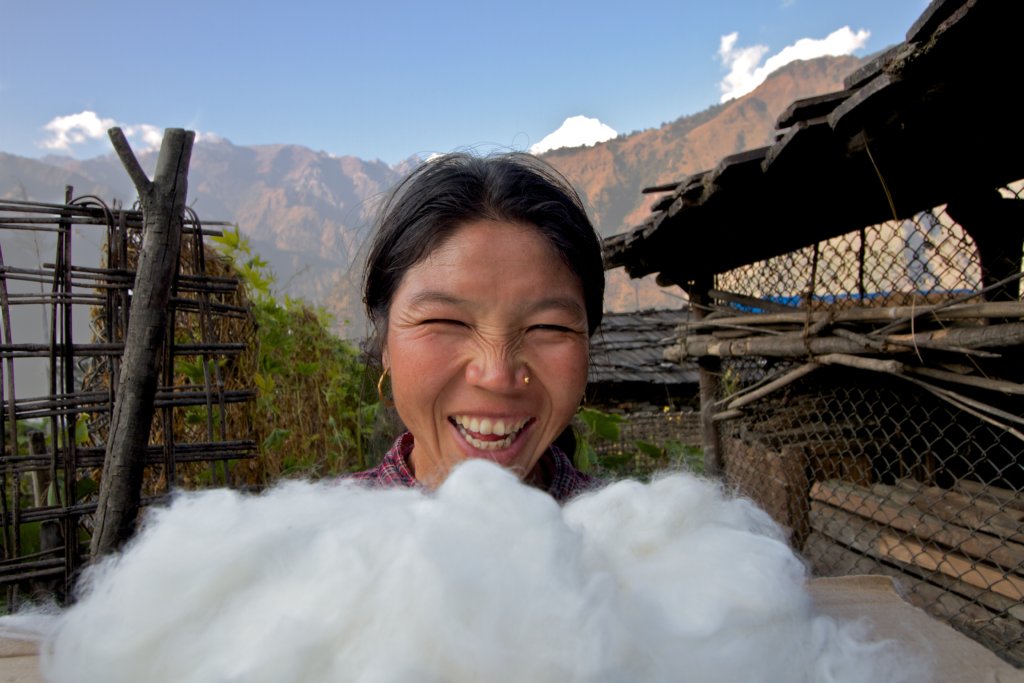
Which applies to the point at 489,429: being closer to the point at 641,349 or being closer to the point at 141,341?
the point at 141,341

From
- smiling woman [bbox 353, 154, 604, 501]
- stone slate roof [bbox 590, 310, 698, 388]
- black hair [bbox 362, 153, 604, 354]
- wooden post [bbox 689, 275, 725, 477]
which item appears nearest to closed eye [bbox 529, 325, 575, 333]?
smiling woman [bbox 353, 154, 604, 501]

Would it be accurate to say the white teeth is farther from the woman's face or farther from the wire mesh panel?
the wire mesh panel

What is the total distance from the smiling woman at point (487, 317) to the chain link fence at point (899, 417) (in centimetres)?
192

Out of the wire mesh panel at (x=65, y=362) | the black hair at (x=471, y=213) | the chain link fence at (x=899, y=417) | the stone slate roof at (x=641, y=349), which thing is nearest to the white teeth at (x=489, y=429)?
the black hair at (x=471, y=213)

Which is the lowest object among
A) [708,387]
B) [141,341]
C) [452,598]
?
[708,387]

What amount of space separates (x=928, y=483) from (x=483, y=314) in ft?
11.2

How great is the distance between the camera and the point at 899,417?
3.69 m

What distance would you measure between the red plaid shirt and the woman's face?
0.83 feet

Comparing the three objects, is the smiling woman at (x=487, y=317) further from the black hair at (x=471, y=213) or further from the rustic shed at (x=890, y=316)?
the rustic shed at (x=890, y=316)

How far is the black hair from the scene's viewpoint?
1179 mm

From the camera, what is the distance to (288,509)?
0.72 m

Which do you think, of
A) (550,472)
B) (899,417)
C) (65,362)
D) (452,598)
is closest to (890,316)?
(899,417)

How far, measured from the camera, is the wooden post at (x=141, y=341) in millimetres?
1521

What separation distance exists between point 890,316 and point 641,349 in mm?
7378
